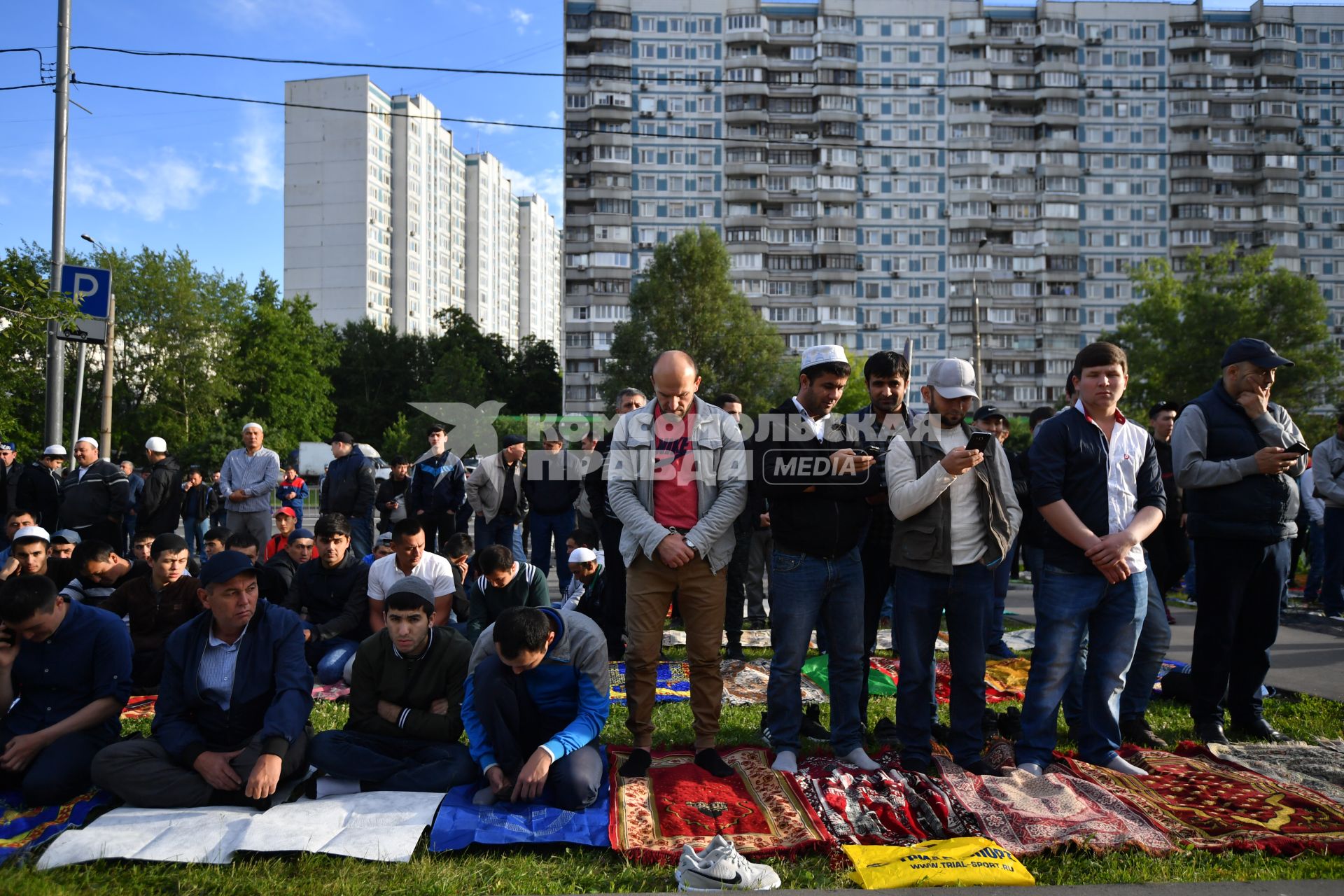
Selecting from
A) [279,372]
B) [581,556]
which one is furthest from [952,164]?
[581,556]

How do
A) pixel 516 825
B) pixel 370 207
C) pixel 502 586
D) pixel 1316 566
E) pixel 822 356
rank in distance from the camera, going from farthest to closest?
pixel 370 207 < pixel 1316 566 < pixel 502 586 < pixel 822 356 < pixel 516 825

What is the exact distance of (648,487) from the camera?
15.0 feet

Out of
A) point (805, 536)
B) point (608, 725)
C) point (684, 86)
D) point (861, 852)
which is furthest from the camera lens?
point (684, 86)

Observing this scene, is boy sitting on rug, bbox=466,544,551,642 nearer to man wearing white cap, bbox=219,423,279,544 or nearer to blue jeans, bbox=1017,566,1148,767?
blue jeans, bbox=1017,566,1148,767

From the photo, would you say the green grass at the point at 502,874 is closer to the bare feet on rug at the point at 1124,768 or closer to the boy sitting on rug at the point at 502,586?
the bare feet on rug at the point at 1124,768

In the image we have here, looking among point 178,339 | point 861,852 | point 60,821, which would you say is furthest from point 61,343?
point 178,339

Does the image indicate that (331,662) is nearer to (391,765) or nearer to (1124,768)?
(391,765)

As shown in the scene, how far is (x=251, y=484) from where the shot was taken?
32.0ft

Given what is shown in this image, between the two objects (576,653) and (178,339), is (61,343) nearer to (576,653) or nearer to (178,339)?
(576,653)

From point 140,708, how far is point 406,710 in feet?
8.79

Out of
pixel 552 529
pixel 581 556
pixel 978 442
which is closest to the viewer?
Result: pixel 978 442

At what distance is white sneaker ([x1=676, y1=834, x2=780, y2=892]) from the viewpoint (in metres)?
3.15

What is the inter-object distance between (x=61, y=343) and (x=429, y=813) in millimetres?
10145

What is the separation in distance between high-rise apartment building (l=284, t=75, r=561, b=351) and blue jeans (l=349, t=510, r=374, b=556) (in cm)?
6766
